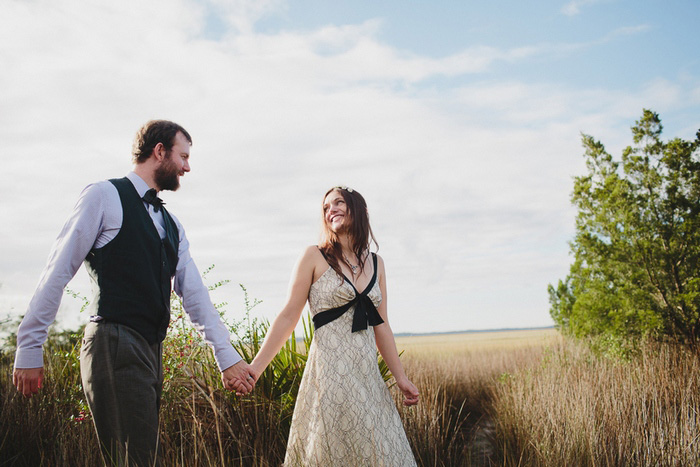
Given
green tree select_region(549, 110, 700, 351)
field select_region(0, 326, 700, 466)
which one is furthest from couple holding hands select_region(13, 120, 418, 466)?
green tree select_region(549, 110, 700, 351)

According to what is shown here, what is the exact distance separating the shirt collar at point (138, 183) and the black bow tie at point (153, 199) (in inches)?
1.0

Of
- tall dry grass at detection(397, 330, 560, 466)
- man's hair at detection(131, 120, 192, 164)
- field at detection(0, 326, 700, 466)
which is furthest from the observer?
tall dry grass at detection(397, 330, 560, 466)

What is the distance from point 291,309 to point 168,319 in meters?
0.66

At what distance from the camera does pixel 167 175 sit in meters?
3.01

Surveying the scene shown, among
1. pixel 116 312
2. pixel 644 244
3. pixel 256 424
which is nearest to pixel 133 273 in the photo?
pixel 116 312

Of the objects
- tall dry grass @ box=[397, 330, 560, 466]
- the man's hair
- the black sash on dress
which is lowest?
tall dry grass @ box=[397, 330, 560, 466]

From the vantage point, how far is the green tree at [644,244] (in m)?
8.16

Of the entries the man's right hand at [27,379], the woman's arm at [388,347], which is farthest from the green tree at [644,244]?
the man's right hand at [27,379]

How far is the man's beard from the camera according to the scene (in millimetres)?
2986

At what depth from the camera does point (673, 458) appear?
13.3ft

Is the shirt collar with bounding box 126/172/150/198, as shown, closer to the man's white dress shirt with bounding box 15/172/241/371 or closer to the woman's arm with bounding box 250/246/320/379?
the man's white dress shirt with bounding box 15/172/241/371

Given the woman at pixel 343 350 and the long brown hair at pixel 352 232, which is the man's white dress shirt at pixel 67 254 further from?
the long brown hair at pixel 352 232

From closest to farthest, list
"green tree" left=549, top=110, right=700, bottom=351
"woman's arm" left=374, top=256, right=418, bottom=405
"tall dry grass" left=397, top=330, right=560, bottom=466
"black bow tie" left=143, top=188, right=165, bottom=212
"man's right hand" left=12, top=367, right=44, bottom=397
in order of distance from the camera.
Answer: "man's right hand" left=12, top=367, right=44, bottom=397, "black bow tie" left=143, top=188, right=165, bottom=212, "woman's arm" left=374, top=256, right=418, bottom=405, "tall dry grass" left=397, top=330, right=560, bottom=466, "green tree" left=549, top=110, right=700, bottom=351

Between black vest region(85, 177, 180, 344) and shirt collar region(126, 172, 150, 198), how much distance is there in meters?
0.04
